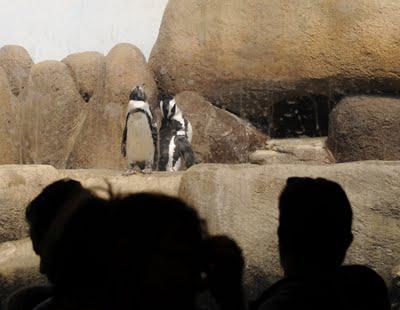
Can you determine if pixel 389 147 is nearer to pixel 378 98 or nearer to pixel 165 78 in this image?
pixel 378 98

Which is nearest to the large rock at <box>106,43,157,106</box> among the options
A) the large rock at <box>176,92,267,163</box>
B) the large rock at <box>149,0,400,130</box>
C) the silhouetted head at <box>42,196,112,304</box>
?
the large rock at <box>149,0,400,130</box>

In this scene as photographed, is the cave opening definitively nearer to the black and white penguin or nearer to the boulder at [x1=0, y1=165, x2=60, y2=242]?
the black and white penguin

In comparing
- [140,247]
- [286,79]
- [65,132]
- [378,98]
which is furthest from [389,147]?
[140,247]

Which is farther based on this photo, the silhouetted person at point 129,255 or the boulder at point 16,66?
the boulder at point 16,66

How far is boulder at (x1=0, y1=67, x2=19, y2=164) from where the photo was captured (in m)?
9.25

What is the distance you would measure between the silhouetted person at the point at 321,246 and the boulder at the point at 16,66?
26.0ft

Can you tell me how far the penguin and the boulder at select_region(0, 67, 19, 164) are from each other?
1542 millimetres

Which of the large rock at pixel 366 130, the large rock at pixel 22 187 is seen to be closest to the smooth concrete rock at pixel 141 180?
the large rock at pixel 22 187

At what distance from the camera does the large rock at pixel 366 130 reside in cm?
775

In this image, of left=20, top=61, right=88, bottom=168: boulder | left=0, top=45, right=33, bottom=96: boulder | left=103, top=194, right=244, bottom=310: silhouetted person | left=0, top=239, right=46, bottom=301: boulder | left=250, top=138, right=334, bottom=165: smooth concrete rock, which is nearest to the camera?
left=103, top=194, right=244, bottom=310: silhouetted person

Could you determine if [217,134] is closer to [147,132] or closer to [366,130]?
[147,132]

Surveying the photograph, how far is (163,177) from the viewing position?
5777 millimetres

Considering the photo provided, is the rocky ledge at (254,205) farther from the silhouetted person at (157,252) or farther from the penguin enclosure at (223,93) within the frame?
the silhouetted person at (157,252)

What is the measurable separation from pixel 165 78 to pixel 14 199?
3450 mm
